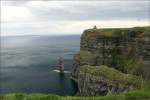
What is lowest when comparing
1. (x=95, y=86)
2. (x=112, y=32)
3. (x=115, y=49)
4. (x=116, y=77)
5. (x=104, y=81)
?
(x=95, y=86)

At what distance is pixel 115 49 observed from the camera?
12350 cm

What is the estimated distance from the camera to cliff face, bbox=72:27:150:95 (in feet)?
354

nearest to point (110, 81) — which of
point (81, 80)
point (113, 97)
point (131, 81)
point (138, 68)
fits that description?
point (131, 81)

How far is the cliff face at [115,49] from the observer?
108 m

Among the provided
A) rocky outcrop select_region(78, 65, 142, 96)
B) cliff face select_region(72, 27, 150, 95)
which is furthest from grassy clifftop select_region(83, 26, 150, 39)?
rocky outcrop select_region(78, 65, 142, 96)

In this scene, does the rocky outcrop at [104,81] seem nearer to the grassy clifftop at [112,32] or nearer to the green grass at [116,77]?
the green grass at [116,77]

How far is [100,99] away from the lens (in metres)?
24.8

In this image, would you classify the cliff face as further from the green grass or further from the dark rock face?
the green grass

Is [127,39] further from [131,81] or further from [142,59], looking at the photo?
[131,81]

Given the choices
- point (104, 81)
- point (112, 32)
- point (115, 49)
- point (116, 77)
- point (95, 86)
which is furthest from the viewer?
point (112, 32)

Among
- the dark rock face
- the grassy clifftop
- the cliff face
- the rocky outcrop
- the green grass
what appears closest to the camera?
the green grass

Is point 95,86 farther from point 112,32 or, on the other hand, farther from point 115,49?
point 112,32

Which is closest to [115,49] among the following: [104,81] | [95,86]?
[95,86]

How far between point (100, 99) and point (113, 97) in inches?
51.0
